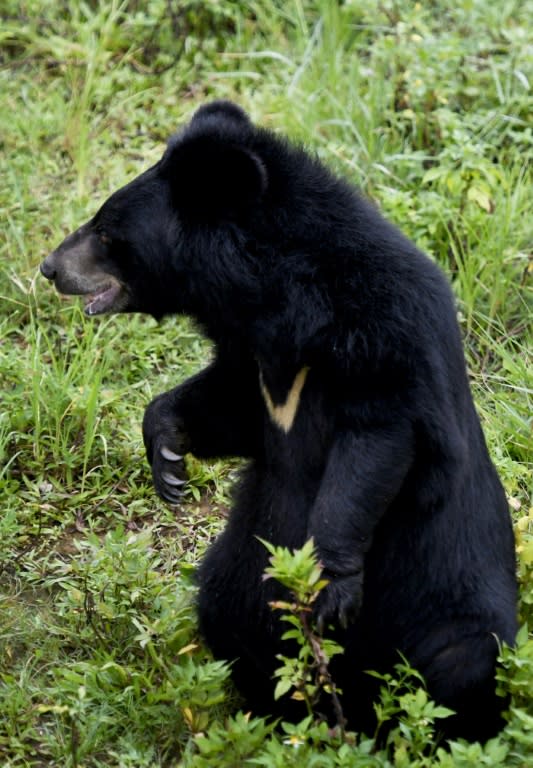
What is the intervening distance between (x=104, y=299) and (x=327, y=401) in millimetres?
795

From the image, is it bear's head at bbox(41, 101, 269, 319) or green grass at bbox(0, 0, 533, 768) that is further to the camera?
green grass at bbox(0, 0, 533, 768)

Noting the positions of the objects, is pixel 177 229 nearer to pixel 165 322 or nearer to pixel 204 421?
pixel 204 421

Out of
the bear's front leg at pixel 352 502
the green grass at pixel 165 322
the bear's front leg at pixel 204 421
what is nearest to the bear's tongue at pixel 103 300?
the bear's front leg at pixel 204 421

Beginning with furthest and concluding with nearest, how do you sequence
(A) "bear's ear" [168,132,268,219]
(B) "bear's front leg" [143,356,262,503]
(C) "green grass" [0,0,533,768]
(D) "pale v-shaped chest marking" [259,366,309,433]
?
(B) "bear's front leg" [143,356,262,503] → (C) "green grass" [0,0,533,768] → (D) "pale v-shaped chest marking" [259,366,309,433] → (A) "bear's ear" [168,132,268,219]

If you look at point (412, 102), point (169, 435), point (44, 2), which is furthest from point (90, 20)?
point (169, 435)

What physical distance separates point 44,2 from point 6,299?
2.75 m

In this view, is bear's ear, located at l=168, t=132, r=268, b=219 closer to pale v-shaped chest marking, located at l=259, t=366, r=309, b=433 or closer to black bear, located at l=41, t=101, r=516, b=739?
black bear, located at l=41, t=101, r=516, b=739

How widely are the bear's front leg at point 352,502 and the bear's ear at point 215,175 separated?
2.23ft

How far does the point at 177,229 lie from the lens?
357 cm

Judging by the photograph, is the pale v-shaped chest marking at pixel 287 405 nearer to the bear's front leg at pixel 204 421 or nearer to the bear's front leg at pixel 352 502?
the bear's front leg at pixel 204 421

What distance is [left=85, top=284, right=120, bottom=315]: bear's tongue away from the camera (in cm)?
382

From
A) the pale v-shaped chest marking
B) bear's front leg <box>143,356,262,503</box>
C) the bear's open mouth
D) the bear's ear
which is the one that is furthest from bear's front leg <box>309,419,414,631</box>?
the bear's open mouth

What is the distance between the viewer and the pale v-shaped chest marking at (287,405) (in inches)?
138

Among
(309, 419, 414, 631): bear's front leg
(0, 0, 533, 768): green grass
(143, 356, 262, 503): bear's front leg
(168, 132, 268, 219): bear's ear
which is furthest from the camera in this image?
(143, 356, 262, 503): bear's front leg
